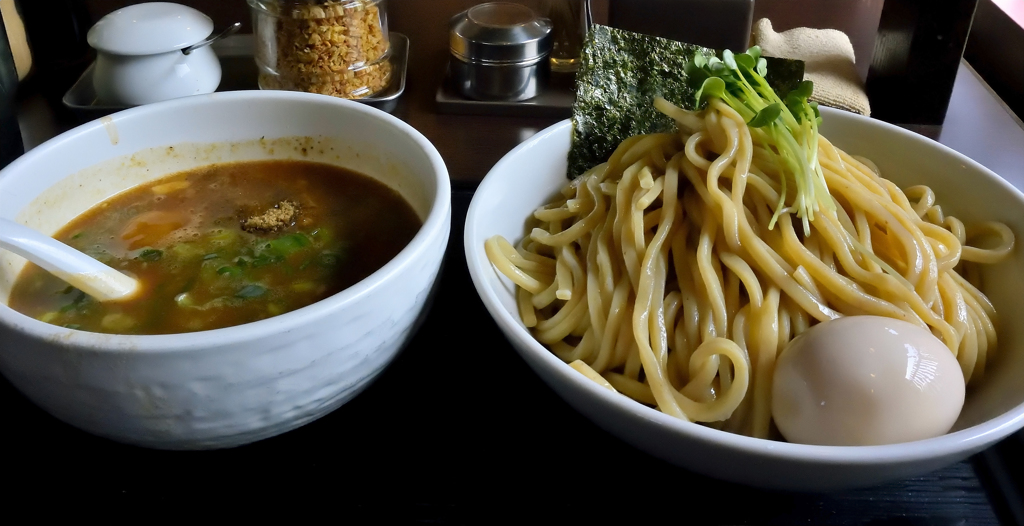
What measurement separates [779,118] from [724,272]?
238 millimetres

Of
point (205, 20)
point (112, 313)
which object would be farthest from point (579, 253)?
point (205, 20)

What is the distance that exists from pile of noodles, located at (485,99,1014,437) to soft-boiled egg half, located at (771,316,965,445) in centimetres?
6

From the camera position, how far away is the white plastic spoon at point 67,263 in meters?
Answer: 0.74

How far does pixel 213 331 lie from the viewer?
651 millimetres

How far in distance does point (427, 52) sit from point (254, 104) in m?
1.00

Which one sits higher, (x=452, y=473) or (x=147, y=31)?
(x=147, y=31)

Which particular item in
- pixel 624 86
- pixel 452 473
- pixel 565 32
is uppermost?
pixel 624 86

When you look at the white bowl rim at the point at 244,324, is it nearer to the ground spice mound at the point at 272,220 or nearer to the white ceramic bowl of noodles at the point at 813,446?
the white ceramic bowl of noodles at the point at 813,446

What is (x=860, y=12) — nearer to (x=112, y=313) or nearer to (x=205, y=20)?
(x=205, y=20)

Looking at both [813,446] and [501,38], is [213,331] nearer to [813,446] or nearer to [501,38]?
[813,446]

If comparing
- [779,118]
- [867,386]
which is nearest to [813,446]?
[867,386]

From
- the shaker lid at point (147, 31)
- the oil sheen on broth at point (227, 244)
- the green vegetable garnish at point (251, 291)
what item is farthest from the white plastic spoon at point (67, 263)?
the shaker lid at point (147, 31)

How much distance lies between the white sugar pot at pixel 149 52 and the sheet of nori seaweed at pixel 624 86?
2.84 feet

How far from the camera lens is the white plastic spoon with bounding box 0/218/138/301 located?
0.74 metres
